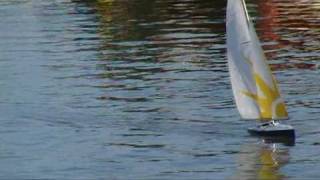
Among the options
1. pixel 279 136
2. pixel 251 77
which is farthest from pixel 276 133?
pixel 251 77

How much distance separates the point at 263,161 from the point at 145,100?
10586 millimetres

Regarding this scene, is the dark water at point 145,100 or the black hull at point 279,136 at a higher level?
the black hull at point 279,136

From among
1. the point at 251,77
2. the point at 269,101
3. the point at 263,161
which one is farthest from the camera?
the point at 251,77

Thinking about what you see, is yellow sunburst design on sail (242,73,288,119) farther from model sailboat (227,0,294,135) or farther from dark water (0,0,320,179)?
dark water (0,0,320,179)

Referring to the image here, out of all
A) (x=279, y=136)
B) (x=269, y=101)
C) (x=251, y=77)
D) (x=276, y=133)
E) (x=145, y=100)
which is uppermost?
(x=251, y=77)

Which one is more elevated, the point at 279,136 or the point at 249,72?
the point at 249,72

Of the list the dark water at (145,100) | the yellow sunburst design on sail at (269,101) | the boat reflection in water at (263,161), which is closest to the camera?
the boat reflection in water at (263,161)

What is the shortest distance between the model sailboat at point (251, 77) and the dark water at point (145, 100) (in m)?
0.75

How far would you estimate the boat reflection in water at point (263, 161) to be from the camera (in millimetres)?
25844

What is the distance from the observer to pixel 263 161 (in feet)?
89.9

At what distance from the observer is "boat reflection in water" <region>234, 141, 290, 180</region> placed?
84.8 ft

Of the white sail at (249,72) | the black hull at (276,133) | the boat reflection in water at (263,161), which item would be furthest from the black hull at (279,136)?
the white sail at (249,72)

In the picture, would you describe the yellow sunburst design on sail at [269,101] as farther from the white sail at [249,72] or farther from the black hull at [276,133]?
the black hull at [276,133]

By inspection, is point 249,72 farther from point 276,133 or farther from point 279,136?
point 279,136
